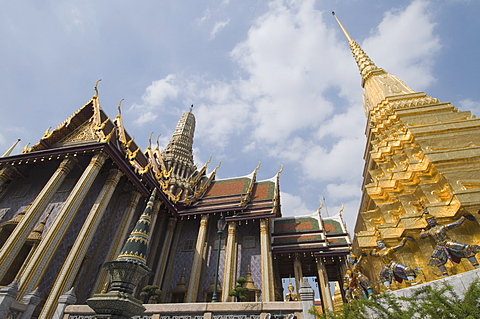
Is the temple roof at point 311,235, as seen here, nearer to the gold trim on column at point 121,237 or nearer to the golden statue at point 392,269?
the golden statue at point 392,269

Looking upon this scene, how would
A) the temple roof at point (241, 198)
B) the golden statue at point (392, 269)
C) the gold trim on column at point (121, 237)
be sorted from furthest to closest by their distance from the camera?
the temple roof at point (241, 198), the gold trim on column at point (121, 237), the golden statue at point (392, 269)

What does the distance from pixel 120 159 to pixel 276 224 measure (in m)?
10.2

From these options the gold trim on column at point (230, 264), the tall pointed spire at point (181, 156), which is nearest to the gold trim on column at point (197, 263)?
the gold trim on column at point (230, 264)

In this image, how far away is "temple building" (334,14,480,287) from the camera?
6770mm

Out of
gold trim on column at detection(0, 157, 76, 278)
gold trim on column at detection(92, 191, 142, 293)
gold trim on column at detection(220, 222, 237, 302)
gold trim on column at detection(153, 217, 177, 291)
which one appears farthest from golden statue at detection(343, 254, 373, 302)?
gold trim on column at detection(0, 157, 76, 278)

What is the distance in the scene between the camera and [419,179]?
8703 mm

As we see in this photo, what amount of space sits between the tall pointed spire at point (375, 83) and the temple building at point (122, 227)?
25.3 feet

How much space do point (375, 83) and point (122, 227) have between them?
16.1m

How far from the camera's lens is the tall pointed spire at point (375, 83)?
593 inches

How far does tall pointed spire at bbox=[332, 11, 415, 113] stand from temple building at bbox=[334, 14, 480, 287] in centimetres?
99

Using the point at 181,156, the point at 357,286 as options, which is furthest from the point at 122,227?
the point at 181,156

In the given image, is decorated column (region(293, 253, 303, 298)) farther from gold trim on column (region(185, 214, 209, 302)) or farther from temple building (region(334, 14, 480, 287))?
gold trim on column (region(185, 214, 209, 302))

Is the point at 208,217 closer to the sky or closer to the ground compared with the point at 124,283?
closer to the sky

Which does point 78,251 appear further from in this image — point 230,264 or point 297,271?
point 297,271
